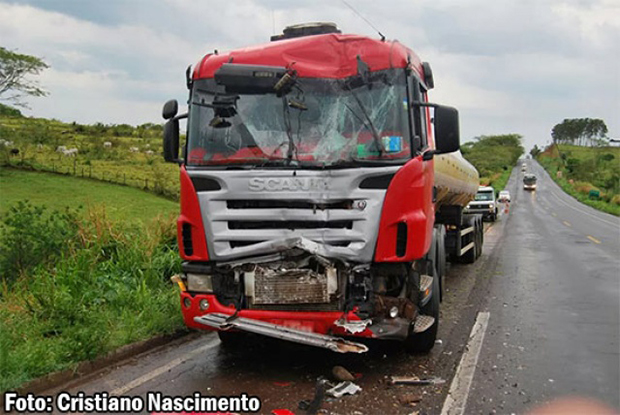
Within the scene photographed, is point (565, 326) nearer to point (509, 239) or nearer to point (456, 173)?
point (456, 173)

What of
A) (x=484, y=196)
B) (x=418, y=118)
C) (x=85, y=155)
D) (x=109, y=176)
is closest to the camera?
(x=418, y=118)

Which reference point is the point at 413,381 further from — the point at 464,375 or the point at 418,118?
the point at 418,118

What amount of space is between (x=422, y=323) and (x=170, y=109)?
11.5ft

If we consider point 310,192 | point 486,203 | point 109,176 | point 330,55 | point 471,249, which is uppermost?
point 330,55

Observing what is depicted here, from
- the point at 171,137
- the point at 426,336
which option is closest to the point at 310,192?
the point at 171,137

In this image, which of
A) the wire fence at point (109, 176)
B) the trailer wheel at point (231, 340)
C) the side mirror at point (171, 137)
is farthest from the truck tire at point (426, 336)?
the wire fence at point (109, 176)

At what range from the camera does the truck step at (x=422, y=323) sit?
5.56 metres

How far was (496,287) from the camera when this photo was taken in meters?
10.5

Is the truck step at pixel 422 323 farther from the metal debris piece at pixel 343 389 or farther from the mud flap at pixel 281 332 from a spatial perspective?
the metal debris piece at pixel 343 389

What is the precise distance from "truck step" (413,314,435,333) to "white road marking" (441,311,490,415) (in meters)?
0.51

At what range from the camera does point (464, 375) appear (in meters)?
5.40

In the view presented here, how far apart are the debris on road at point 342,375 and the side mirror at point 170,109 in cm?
318

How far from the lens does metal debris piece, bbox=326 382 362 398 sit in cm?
490

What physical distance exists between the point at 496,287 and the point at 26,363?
8116 millimetres
